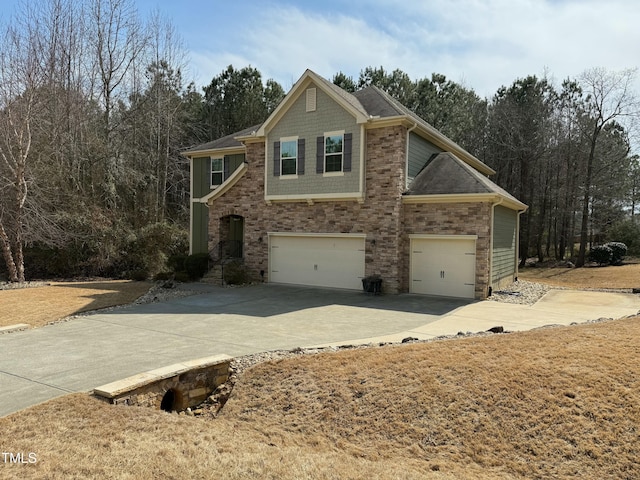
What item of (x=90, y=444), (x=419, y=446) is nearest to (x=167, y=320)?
(x=90, y=444)

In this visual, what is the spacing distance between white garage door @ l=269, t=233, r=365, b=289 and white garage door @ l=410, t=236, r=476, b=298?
2.00 m

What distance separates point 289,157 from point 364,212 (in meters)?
3.81

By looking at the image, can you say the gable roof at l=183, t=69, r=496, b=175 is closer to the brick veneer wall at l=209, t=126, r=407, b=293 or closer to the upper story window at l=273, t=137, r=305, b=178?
the brick veneer wall at l=209, t=126, r=407, b=293

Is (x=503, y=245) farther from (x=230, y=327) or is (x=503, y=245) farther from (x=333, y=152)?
(x=230, y=327)

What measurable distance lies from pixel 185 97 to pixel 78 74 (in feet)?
26.6

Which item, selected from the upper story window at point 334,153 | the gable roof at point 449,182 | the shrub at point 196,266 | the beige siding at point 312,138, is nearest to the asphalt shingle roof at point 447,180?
the gable roof at point 449,182

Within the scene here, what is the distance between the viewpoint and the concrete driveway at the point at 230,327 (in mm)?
6641

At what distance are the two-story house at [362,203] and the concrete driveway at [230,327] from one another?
1.42 m

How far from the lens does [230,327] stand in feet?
32.9

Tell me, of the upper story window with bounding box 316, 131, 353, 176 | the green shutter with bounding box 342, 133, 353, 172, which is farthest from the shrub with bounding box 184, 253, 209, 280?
the green shutter with bounding box 342, 133, 353, 172

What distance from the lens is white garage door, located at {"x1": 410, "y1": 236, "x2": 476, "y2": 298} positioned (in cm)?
1457

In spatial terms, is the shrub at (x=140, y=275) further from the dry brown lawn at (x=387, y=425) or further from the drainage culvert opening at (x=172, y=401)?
the dry brown lawn at (x=387, y=425)

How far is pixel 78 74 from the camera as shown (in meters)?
25.4

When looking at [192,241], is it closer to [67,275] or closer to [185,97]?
[67,275]
